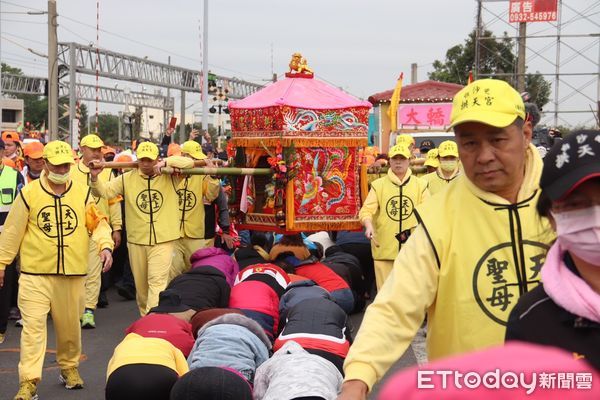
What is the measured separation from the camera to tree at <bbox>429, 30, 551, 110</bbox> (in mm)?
34812

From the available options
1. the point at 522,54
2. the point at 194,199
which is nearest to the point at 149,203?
the point at 194,199

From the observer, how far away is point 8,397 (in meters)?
7.07

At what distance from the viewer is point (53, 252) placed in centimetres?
721

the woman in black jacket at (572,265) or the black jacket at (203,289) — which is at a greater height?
the woman in black jacket at (572,265)

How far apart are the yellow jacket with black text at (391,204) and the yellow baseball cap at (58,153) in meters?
3.49

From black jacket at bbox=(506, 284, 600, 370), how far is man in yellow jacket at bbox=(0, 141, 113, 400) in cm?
575

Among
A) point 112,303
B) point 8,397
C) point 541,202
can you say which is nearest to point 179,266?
point 112,303

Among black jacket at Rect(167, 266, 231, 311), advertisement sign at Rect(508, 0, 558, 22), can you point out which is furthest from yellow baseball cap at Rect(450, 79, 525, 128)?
advertisement sign at Rect(508, 0, 558, 22)

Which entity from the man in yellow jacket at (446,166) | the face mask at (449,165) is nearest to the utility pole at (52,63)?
the man in yellow jacket at (446,166)

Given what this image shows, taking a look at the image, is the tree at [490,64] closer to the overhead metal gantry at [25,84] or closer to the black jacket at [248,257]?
the black jacket at [248,257]

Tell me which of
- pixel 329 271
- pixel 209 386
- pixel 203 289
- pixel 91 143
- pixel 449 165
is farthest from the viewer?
pixel 449 165

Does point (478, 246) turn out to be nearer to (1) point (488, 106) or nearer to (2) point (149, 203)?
(1) point (488, 106)

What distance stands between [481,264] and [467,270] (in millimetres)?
56

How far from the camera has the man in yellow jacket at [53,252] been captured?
7164 mm
